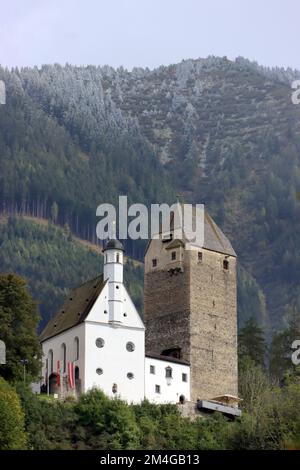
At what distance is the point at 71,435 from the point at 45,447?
4.02 m

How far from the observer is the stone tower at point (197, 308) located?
397 ft

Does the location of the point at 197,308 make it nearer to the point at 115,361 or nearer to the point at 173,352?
the point at 173,352

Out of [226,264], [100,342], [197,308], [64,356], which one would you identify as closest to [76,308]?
[64,356]

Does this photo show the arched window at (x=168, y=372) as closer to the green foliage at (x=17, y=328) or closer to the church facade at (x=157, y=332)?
the church facade at (x=157, y=332)

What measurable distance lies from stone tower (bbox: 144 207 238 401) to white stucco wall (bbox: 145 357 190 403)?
1.12 metres

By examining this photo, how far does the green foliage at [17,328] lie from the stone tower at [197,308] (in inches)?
545

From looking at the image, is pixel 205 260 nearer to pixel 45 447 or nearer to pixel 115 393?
pixel 115 393

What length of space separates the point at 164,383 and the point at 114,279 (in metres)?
8.13

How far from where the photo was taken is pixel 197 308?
122188mm

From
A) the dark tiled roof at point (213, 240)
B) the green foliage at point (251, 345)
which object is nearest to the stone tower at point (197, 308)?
the dark tiled roof at point (213, 240)

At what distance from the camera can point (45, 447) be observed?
335 ft
